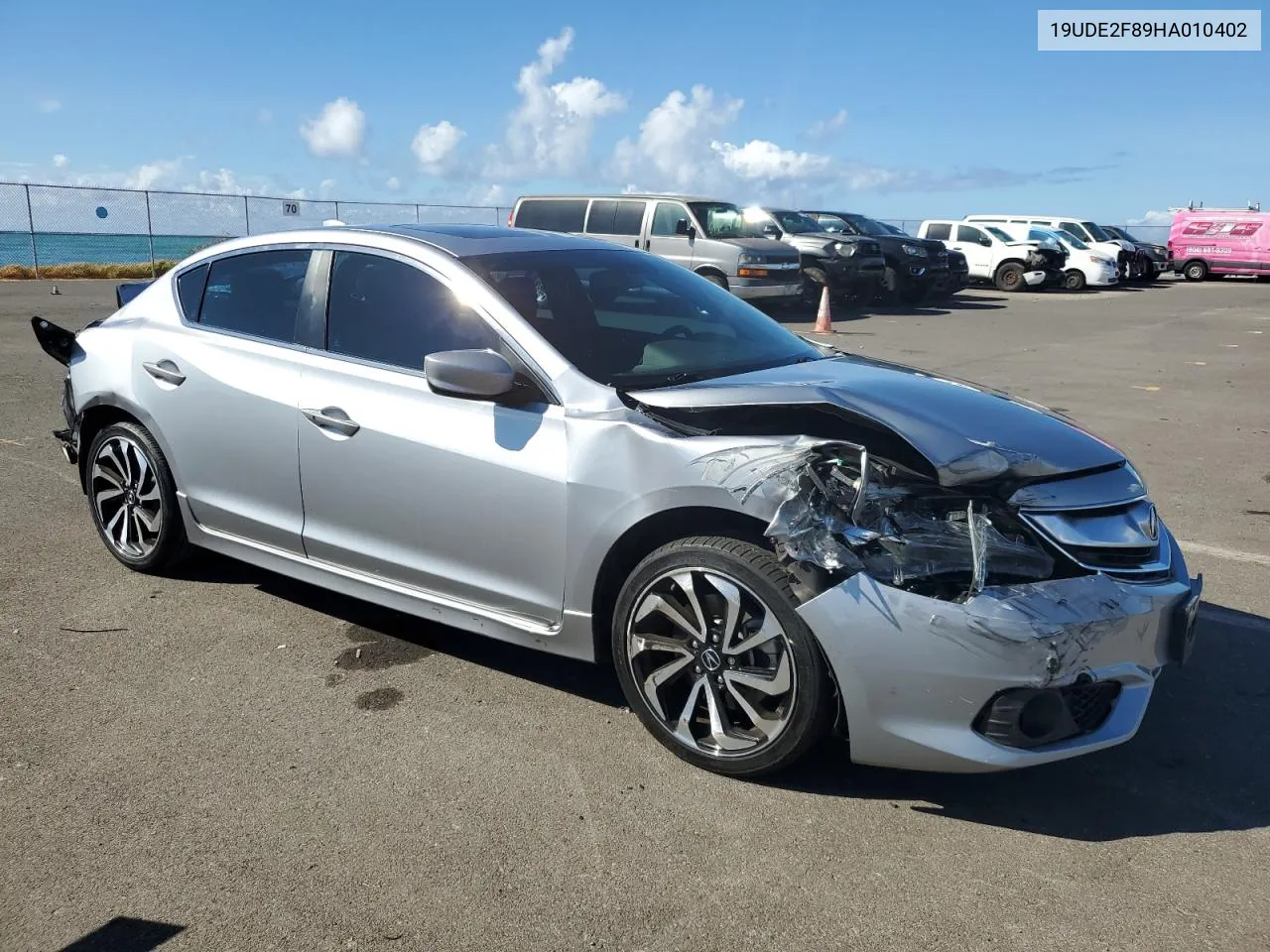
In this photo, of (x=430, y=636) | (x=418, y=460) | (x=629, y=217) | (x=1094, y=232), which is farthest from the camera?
(x=1094, y=232)

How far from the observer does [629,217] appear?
17.5 m

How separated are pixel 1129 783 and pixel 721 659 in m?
1.31

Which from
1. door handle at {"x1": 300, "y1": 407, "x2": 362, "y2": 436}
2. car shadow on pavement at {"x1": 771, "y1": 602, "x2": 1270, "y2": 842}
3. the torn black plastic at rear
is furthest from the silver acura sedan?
the torn black plastic at rear

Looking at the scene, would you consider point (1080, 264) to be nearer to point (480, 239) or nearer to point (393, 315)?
point (480, 239)

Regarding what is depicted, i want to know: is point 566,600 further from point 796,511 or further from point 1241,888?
point 1241,888

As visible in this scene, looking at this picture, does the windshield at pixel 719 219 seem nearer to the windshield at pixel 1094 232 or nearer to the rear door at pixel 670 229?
the rear door at pixel 670 229

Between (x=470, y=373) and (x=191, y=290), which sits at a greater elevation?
(x=191, y=290)

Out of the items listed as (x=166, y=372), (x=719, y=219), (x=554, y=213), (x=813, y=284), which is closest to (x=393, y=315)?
(x=166, y=372)

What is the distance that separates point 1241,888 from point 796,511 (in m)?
1.49

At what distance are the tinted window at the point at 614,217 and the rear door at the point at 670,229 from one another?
0.24 m

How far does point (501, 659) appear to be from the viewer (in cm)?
419

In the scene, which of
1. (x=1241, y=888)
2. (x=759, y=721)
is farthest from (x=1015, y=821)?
(x=759, y=721)

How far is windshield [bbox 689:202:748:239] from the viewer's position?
17.7m

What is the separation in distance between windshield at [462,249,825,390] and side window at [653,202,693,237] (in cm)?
1315
